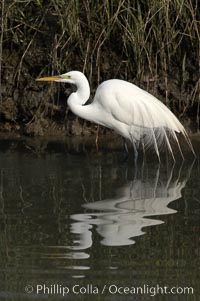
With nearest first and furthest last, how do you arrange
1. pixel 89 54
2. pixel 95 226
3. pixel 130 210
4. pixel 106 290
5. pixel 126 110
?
pixel 106 290, pixel 95 226, pixel 130 210, pixel 126 110, pixel 89 54

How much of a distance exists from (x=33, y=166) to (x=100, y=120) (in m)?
0.94

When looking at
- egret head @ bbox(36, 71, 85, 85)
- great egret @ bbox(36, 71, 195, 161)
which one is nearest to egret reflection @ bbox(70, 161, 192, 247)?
great egret @ bbox(36, 71, 195, 161)

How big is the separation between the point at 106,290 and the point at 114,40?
480 cm

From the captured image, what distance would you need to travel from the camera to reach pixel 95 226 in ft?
19.0

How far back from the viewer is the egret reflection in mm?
5590

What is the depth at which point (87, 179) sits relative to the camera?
719 cm

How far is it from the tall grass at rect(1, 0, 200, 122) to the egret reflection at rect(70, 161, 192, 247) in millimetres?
1566

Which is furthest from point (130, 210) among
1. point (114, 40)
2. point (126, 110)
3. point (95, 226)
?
point (114, 40)

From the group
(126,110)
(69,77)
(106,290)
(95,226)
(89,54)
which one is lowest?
(106,290)

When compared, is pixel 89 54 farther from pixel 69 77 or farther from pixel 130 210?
pixel 130 210

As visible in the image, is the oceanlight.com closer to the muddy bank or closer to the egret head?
the egret head

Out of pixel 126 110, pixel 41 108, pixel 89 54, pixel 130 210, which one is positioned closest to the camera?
pixel 130 210

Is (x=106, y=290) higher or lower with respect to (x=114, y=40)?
lower

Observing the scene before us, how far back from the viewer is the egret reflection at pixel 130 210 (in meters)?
5.59
